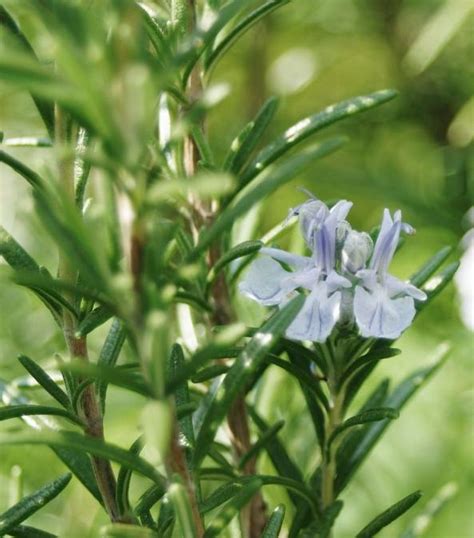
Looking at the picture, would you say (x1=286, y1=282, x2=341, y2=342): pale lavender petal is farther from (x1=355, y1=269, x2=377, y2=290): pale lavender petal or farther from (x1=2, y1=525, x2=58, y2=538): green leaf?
(x1=2, y1=525, x2=58, y2=538): green leaf

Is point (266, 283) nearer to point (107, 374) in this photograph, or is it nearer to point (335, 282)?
point (335, 282)

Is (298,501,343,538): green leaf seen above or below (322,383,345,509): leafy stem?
below

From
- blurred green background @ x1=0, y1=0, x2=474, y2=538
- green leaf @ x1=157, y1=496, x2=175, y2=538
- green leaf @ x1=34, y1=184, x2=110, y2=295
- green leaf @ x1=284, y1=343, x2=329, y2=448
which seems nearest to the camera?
green leaf @ x1=34, y1=184, x2=110, y2=295

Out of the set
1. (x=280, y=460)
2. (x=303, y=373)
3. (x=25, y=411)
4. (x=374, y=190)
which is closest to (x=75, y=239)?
(x=25, y=411)

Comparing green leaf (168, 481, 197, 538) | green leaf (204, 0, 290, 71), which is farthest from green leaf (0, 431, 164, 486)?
green leaf (204, 0, 290, 71)

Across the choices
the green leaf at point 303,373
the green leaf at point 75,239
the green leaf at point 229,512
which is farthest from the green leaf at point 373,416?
the green leaf at point 75,239
